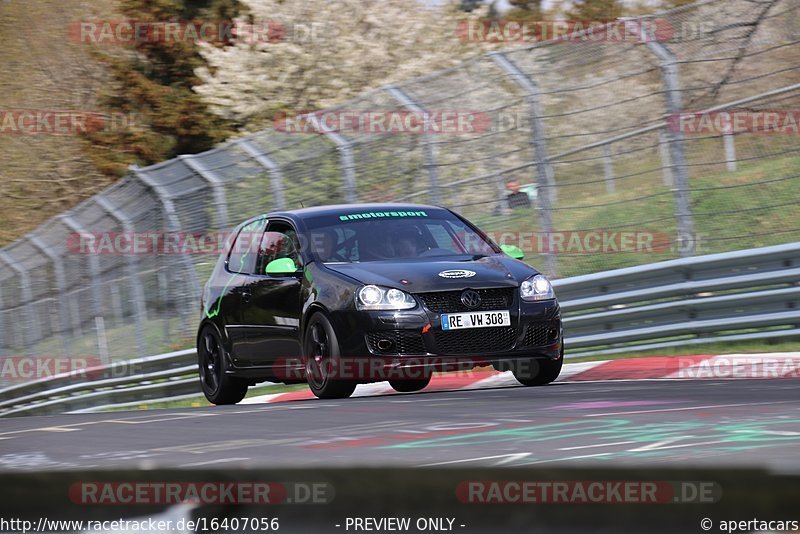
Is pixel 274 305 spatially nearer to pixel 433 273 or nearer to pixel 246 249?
pixel 246 249

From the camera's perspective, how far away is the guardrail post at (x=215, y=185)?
15305mm

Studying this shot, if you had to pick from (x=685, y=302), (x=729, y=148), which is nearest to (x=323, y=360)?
(x=685, y=302)

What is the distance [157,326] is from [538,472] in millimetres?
16109

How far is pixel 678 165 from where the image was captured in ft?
37.4

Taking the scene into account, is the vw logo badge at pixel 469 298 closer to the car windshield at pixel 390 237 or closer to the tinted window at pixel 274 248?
the car windshield at pixel 390 237

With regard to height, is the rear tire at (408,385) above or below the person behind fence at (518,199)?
below

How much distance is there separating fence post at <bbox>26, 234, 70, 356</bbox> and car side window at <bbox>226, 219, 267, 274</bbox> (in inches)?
360

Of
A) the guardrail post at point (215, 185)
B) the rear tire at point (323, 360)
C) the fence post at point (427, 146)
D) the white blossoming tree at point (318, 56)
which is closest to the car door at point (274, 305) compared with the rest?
the rear tire at point (323, 360)

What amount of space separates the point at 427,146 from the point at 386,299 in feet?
16.2

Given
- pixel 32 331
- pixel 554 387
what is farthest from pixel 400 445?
pixel 32 331

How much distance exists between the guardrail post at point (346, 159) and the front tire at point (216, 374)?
3.23 m

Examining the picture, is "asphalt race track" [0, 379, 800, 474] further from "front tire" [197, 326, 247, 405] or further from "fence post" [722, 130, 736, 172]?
"fence post" [722, 130, 736, 172]

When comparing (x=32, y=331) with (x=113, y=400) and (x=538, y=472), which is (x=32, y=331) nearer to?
(x=113, y=400)

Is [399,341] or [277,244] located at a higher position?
[277,244]
